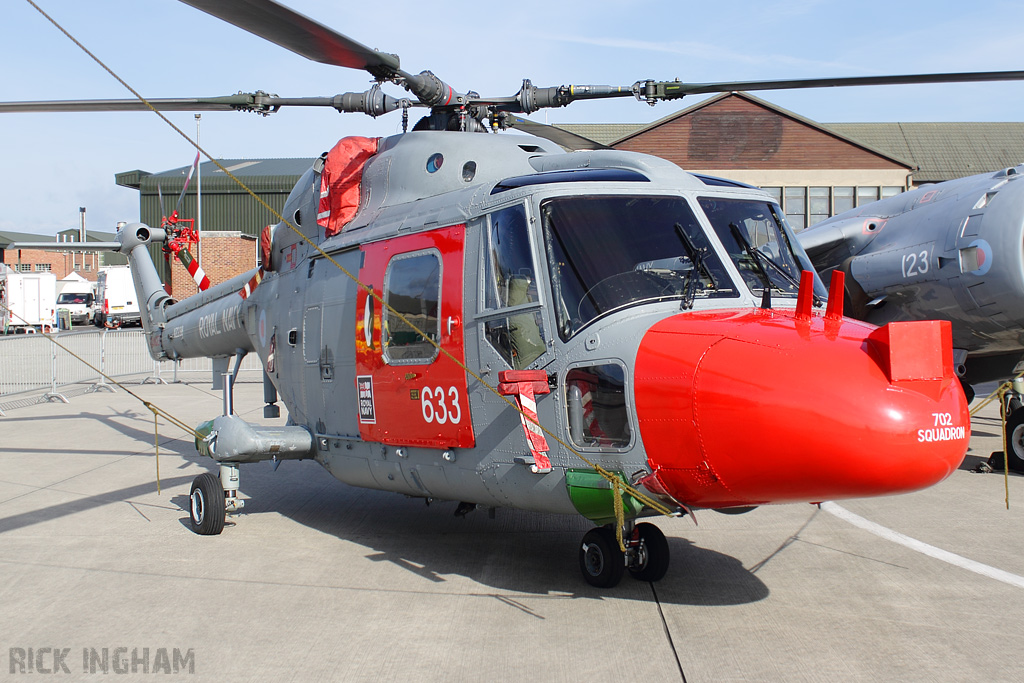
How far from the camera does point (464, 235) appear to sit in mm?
5883

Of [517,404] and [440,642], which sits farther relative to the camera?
[517,404]

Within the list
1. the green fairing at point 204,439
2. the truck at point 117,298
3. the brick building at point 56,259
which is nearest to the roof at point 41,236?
the brick building at point 56,259

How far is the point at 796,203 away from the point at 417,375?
29551 mm

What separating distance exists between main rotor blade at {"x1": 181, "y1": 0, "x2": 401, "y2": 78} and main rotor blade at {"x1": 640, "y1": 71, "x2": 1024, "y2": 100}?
2.08m

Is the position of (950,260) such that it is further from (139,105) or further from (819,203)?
(819,203)

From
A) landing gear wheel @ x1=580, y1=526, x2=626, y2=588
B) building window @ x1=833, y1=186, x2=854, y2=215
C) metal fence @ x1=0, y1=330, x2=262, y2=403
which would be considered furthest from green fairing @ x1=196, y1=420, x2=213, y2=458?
building window @ x1=833, y1=186, x2=854, y2=215

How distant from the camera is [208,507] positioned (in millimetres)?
7320

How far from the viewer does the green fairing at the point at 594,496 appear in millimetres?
4945

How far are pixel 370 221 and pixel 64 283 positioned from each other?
169 feet

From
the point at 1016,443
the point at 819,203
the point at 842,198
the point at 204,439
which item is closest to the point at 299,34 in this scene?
the point at 204,439

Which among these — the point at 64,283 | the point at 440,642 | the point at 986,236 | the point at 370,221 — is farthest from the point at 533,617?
the point at 64,283

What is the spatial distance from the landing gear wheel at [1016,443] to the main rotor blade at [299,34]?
29.0 feet

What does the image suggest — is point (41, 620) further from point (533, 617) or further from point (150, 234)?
point (150, 234)

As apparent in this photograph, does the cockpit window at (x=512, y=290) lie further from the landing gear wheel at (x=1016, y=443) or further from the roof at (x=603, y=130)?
the roof at (x=603, y=130)
